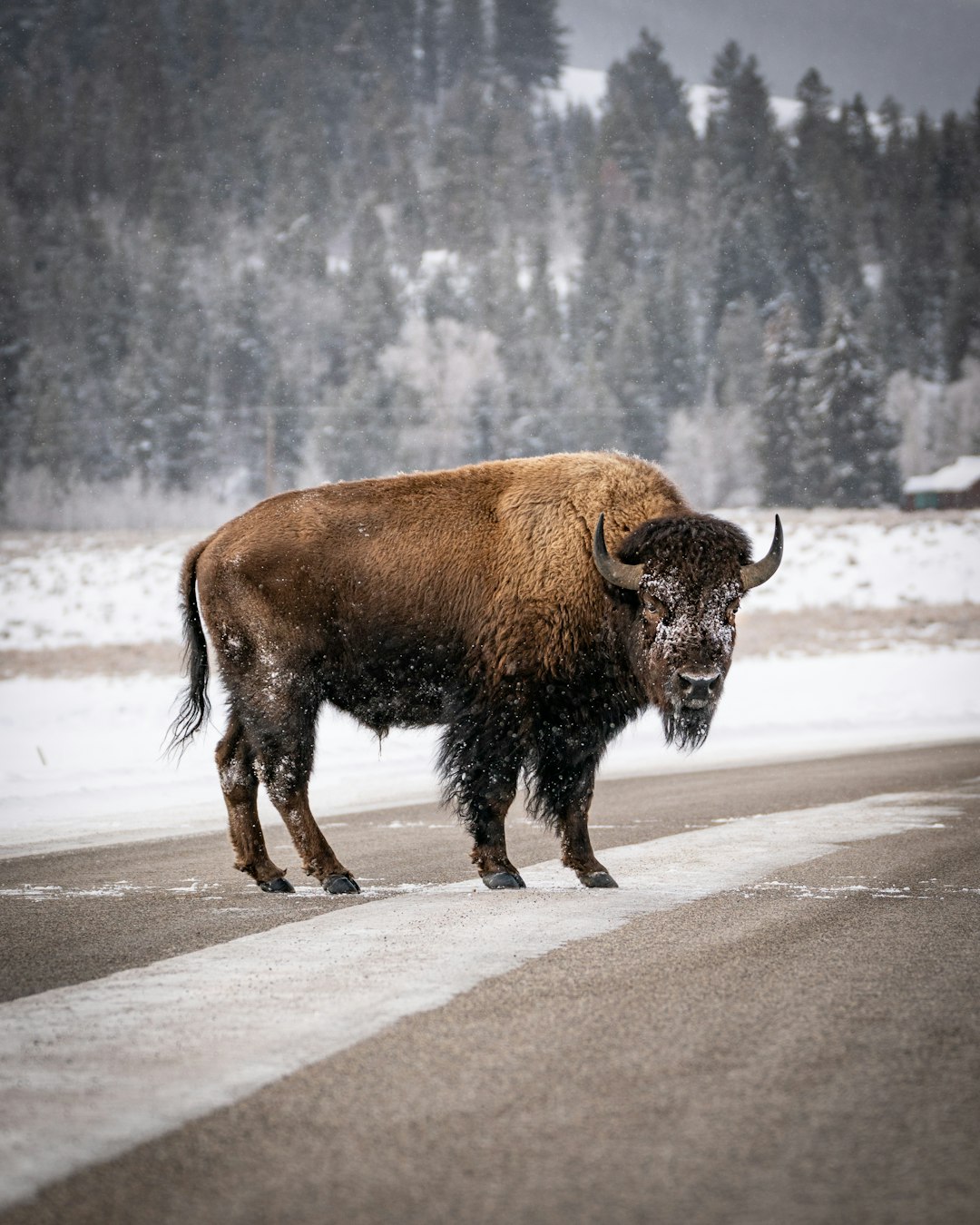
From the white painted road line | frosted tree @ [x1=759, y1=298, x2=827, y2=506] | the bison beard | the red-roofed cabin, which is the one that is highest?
frosted tree @ [x1=759, y1=298, x2=827, y2=506]

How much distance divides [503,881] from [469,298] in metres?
110

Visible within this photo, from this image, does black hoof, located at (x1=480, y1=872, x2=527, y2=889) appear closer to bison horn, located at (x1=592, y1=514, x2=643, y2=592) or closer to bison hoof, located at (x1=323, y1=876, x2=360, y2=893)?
bison hoof, located at (x1=323, y1=876, x2=360, y2=893)

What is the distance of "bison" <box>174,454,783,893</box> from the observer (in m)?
7.56

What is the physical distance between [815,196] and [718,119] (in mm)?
26618

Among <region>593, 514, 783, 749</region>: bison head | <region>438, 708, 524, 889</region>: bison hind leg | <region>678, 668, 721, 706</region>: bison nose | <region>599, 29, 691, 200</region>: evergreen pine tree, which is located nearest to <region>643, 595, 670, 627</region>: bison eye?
<region>593, 514, 783, 749</region>: bison head

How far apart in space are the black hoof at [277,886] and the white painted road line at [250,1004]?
0.82 meters

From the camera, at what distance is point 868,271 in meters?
130

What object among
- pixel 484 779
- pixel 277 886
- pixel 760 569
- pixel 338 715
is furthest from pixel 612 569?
pixel 338 715

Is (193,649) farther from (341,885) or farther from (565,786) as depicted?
(565,786)

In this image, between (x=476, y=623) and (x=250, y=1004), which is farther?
(x=476, y=623)

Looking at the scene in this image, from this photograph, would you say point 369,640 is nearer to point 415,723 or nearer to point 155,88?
point 415,723

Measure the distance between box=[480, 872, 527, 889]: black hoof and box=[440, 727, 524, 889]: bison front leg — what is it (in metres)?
0.02

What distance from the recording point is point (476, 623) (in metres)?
8.05

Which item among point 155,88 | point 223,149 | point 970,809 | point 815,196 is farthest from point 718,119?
point 970,809
